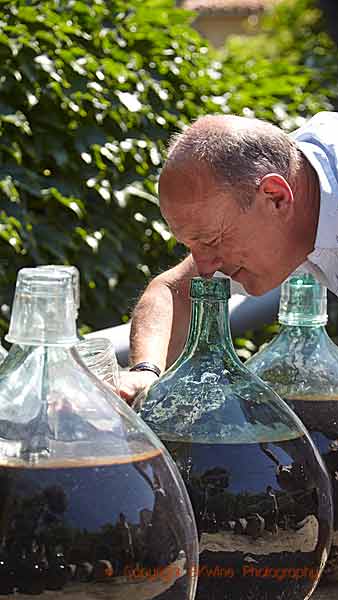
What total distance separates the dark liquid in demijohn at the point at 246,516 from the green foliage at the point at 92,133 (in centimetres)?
220

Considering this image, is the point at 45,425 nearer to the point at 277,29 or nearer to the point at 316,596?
the point at 316,596

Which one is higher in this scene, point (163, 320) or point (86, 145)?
point (86, 145)

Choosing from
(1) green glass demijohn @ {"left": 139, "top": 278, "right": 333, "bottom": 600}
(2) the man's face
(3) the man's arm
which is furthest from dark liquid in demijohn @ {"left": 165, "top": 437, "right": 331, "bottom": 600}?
(3) the man's arm

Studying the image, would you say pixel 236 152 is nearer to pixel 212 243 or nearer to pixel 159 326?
pixel 212 243

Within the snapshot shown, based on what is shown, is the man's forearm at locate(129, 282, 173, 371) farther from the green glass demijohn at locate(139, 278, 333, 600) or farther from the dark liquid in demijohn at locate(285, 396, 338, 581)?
the green glass demijohn at locate(139, 278, 333, 600)

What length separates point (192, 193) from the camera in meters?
1.82

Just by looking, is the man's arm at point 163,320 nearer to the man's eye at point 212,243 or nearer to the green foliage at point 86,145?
the man's eye at point 212,243

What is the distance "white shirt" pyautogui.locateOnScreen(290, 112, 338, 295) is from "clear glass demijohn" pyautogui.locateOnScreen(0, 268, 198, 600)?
938mm

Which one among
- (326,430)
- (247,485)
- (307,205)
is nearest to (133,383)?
(326,430)

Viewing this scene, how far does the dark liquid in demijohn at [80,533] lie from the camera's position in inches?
45.9

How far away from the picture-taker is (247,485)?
143 centimetres

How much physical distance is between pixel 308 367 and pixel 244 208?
0.35m

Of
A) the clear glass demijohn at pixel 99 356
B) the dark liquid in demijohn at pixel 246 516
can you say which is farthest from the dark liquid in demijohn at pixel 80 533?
the clear glass demijohn at pixel 99 356

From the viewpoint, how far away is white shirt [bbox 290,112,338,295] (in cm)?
216
